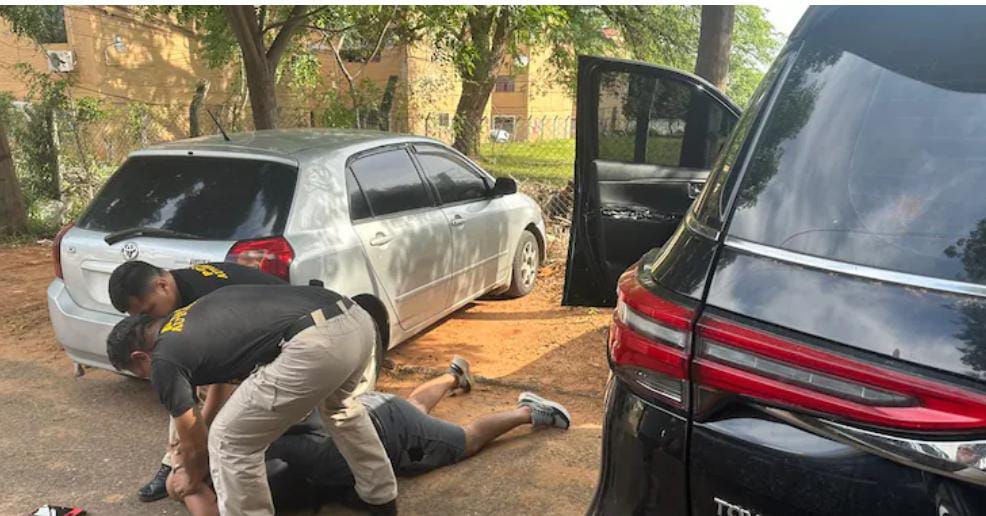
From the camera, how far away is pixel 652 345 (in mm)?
1502

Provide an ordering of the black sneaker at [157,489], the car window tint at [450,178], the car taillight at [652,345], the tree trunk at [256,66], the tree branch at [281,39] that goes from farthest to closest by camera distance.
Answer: the tree branch at [281,39], the tree trunk at [256,66], the car window tint at [450,178], the black sneaker at [157,489], the car taillight at [652,345]

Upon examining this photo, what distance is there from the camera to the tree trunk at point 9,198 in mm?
8711

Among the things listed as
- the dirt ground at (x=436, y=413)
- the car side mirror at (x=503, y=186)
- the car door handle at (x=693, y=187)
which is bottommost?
the dirt ground at (x=436, y=413)

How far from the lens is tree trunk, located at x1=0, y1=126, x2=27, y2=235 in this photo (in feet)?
28.6

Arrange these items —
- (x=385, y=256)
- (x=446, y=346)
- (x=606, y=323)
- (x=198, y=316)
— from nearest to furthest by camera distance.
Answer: (x=198, y=316)
(x=385, y=256)
(x=446, y=346)
(x=606, y=323)

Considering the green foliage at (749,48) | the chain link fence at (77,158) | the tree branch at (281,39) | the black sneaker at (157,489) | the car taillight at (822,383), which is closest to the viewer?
the car taillight at (822,383)

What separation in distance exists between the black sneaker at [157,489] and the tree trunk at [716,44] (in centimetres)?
485

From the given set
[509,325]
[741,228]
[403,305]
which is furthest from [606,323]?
[741,228]

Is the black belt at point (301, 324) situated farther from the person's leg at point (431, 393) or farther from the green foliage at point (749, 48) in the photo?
the green foliage at point (749, 48)

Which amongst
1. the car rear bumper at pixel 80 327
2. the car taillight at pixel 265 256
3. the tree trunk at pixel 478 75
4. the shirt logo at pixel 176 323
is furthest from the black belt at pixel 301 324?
the tree trunk at pixel 478 75

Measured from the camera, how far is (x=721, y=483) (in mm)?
1395

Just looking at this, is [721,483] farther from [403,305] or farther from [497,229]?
[497,229]

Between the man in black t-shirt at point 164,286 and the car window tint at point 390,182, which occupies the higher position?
the car window tint at point 390,182

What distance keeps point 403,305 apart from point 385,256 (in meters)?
0.40
